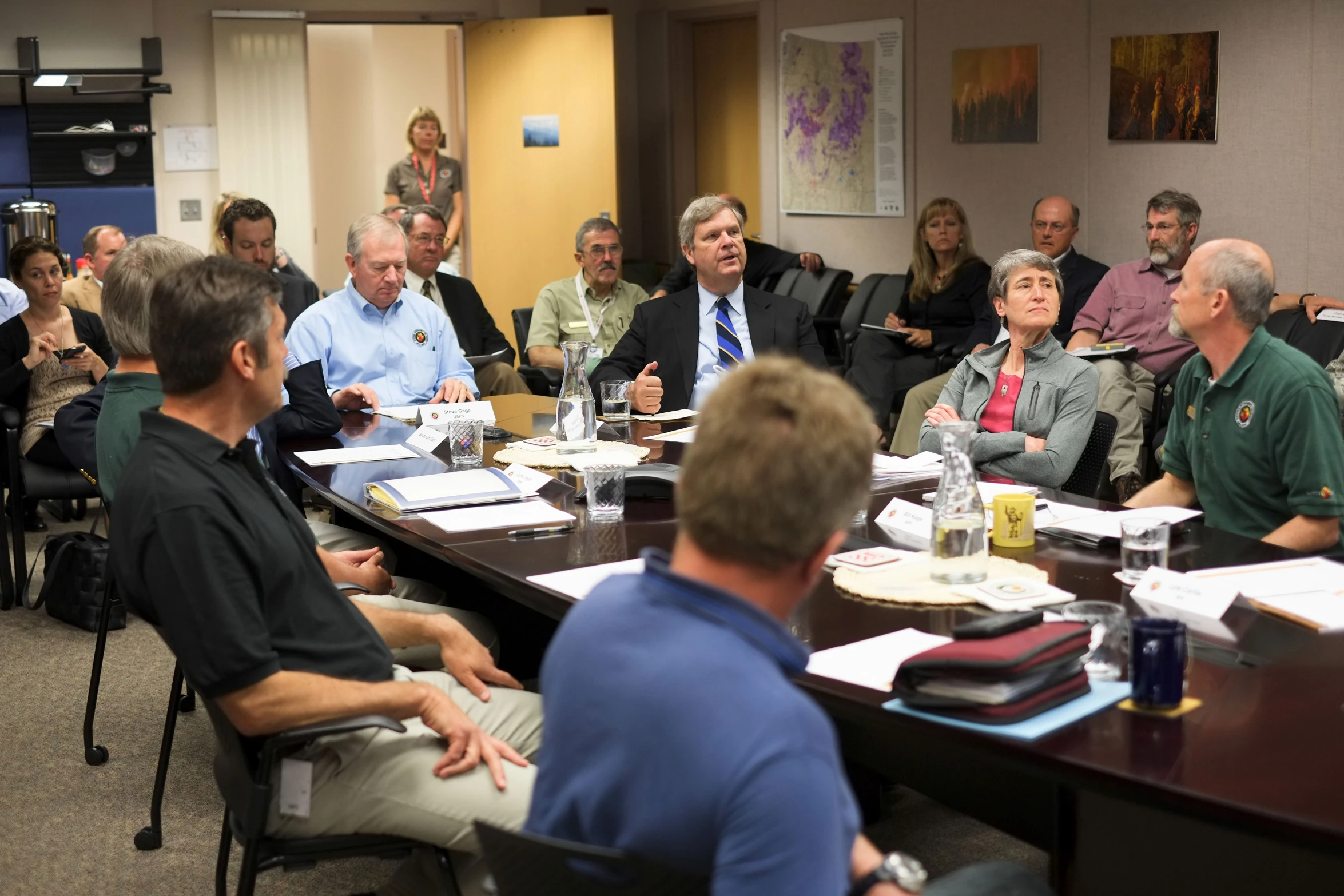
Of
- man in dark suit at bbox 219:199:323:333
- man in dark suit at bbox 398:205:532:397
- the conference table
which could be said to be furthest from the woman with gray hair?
man in dark suit at bbox 219:199:323:333

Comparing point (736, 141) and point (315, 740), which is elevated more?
point (736, 141)

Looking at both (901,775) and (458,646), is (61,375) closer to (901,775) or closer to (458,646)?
(458,646)

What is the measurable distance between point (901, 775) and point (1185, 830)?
60cm

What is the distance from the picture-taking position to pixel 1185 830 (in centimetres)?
158

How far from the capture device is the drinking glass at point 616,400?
13.4 ft

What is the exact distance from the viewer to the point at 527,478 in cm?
330

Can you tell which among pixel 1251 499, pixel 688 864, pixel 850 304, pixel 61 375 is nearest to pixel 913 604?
pixel 688 864

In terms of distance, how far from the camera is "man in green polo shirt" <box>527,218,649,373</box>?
649 centimetres

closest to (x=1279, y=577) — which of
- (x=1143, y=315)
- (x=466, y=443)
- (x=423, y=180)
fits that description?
(x=466, y=443)

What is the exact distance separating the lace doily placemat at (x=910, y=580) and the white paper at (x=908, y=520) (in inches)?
8.8

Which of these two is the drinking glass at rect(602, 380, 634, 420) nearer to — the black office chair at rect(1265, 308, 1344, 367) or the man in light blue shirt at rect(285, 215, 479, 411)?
the man in light blue shirt at rect(285, 215, 479, 411)

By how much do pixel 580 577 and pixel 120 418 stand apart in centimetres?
131

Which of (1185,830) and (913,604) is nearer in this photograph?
(1185,830)

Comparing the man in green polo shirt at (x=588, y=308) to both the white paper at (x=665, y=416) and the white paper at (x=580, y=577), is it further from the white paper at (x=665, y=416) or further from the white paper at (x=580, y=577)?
the white paper at (x=580, y=577)
